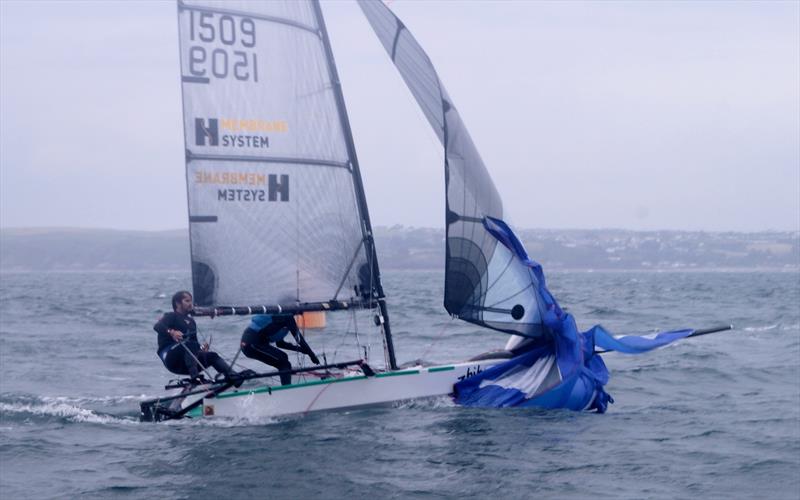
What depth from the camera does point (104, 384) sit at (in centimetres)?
1474

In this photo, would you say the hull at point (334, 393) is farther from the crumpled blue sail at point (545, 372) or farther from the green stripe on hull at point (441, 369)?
the crumpled blue sail at point (545, 372)

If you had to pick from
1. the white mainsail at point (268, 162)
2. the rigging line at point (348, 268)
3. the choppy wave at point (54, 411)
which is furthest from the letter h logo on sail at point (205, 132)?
the choppy wave at point (54, 411)

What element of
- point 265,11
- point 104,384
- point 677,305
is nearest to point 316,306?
point 265,11

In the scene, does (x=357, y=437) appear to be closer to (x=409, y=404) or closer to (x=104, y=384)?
(x=409, y=404)

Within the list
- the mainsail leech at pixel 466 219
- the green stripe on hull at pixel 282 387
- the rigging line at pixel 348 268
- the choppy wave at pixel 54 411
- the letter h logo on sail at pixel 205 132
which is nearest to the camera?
the green stripe on hull at pixel 282 387

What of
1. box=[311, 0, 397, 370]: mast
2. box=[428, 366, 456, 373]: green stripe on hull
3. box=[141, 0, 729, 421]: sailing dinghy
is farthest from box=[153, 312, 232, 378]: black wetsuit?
box=[428, 366, 456, 373]: green stripe on hull

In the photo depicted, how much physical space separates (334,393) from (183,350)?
1.54m

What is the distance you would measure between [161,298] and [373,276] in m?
33.5

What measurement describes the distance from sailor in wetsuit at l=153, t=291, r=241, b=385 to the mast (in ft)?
5.40

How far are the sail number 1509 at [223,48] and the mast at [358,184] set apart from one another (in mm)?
755

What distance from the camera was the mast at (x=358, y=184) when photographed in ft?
36.9

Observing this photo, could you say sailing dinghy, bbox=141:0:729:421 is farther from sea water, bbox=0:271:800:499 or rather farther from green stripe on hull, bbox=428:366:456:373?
sea water, bbox=0:271:800:499

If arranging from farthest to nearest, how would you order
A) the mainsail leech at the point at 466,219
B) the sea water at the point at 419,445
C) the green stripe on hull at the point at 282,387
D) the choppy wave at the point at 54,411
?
1. the choppy wave at the point at 54,411
2. the mainsail leech at the point at 466,219
3. the green stripe on hull at the point at 282,387
4. the sea water at the point at 419,445

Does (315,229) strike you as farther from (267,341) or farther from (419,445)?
(419,445)
